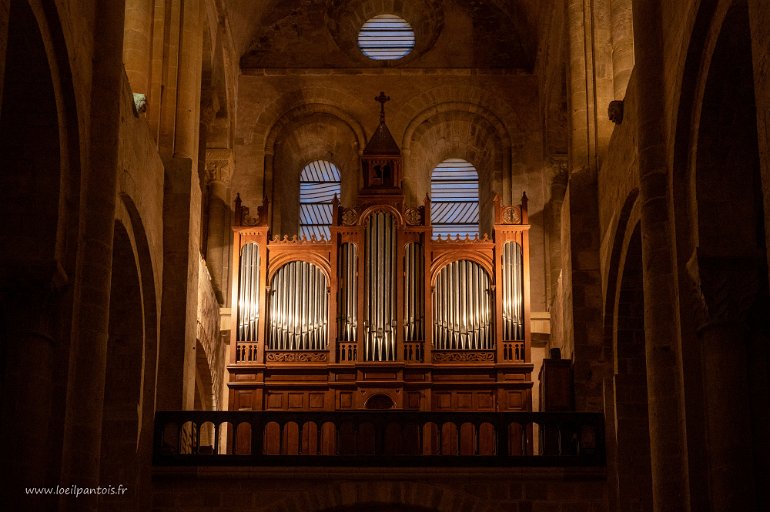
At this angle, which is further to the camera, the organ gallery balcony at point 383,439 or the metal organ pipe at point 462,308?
the metal organ pipe at point 462,308

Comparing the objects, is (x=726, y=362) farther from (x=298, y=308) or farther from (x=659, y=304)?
(x=298, y=308)

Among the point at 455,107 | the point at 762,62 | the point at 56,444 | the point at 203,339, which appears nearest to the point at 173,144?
the point at 203,339

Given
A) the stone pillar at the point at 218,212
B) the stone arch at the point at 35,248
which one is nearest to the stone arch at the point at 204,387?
the stone pillar at the point at 218,212

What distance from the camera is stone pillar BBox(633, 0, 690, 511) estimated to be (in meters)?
15.4

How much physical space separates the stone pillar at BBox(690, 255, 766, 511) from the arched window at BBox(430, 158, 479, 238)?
1520cm

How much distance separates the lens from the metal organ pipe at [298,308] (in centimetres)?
2577

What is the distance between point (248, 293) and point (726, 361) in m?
13.0

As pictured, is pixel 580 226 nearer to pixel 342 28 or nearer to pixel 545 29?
pixel 545 29

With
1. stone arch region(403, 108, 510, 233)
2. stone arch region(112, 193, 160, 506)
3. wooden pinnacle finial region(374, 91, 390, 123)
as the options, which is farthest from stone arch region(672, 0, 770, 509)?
stone arch region(403, 108, 510, 233)

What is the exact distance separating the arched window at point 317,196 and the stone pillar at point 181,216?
761cm

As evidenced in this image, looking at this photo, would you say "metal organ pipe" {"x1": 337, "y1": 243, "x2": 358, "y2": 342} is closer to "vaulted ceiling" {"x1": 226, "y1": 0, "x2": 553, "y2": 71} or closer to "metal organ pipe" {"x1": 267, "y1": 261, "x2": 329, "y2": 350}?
"metal organ pipe" {"x1": 267, "y1": 261, "x2": 329, "y2": 350}

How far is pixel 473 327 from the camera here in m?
25.7

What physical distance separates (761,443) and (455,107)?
16642 millimetres

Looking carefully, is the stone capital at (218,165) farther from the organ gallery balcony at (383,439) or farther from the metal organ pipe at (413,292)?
the organ gallery balcony at (383,439)
